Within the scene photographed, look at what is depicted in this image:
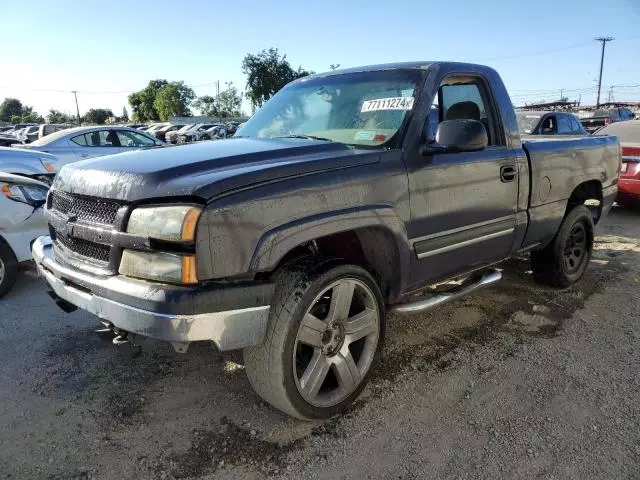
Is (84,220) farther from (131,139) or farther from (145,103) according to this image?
(145,103)

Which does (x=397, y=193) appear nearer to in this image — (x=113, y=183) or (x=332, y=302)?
(x=332, y=302)

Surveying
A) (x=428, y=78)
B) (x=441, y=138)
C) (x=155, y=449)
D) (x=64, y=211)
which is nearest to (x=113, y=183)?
(x=64, y=211)

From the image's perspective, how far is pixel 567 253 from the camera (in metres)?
4.97

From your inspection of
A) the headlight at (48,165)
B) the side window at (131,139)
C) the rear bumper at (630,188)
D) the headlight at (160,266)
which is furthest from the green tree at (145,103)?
the headlight at (160,266)

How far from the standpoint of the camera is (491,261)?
388 centimetres

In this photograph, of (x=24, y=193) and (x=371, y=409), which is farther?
(x=24, y=193)

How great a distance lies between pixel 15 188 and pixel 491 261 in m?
4.34

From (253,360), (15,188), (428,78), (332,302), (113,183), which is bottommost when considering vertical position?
(253,360)

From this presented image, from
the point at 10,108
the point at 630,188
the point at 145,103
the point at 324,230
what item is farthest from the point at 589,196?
the point at 10,108

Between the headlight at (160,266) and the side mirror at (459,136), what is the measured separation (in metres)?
1.59

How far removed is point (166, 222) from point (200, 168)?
14.6 inches

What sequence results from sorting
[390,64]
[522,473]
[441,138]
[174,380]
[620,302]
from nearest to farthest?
[522,473], [441,138], [174,380], [390,64], [620,302]

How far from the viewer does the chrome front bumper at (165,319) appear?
222 centimetres

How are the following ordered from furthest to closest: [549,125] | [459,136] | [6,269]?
1. [549,125]
2. [6,269]
3. [459,136]
